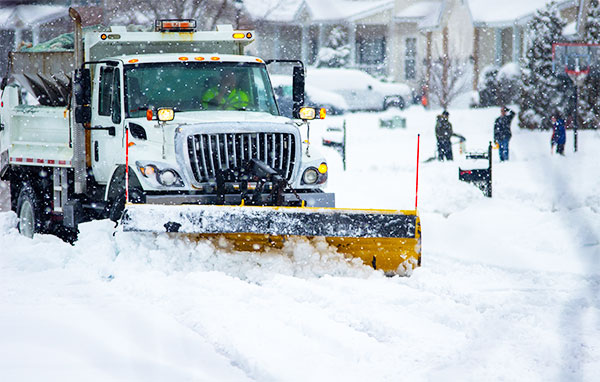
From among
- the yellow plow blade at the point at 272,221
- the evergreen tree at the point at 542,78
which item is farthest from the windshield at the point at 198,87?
the evergreen tree at the point at 542,78

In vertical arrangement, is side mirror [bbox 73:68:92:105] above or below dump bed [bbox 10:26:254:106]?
below

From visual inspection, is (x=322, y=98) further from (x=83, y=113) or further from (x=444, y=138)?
(x=83, y=113)

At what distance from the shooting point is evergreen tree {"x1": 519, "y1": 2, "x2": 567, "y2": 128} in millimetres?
32812

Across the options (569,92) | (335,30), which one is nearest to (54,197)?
(569,92)

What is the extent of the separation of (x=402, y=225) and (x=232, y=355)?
115 inches

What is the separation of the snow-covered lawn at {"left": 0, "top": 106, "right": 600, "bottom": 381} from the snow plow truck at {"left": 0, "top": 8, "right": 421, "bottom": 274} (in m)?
0.41

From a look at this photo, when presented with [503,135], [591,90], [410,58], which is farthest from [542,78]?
[410,58]

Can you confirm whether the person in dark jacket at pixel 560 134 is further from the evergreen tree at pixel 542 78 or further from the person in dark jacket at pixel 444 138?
the evergreen tree at pixel 542 78

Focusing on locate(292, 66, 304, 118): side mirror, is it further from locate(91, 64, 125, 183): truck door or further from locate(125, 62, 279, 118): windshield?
locate(91, 64, 125, 183): truck door

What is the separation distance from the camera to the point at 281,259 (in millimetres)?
8672

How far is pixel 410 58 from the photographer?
4853cm

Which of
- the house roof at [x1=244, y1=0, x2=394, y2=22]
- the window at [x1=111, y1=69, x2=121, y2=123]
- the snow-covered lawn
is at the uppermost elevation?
the house roof at [x1=244, y1=0, x2=394, y2=22]

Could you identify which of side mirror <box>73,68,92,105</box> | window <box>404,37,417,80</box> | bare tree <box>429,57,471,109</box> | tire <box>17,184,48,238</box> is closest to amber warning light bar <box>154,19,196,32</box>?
side mirror <box>73,68,92,105</box>

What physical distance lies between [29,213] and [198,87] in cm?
341
